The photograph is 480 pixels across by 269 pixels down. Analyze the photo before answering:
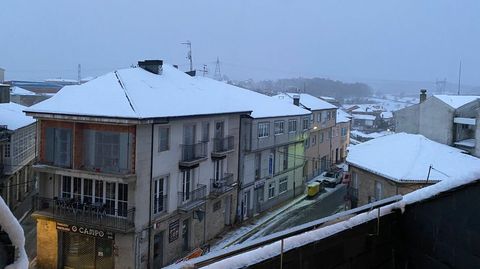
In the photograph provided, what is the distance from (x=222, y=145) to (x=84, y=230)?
11.2 metres

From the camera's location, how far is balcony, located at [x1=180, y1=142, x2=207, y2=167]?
28477 mm

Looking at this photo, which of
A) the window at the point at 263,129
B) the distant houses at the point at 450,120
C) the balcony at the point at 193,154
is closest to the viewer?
the balcony at the point at 193,154

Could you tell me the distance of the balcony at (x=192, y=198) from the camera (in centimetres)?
2853

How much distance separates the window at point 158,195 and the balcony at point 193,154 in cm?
189

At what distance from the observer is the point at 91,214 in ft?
82.4

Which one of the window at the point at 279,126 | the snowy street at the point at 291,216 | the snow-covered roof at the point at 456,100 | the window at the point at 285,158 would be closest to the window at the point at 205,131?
the snowy street at the point at 291,216

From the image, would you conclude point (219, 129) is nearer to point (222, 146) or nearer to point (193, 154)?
point (222, 146)

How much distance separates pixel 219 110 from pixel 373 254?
89.9ft

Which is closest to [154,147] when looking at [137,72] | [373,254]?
[137,72]

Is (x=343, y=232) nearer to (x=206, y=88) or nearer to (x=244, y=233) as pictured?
(x=244, y=233)

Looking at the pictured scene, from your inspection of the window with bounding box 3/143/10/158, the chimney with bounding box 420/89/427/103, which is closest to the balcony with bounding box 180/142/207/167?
the window with bounding box 3/143/10/158

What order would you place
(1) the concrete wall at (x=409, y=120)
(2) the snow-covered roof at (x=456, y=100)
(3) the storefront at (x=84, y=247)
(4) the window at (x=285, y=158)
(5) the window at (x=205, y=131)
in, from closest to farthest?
(3) the storefront at (x=84, y=247), (5) the window at (x=205, y=131), (2) the snow-covered roof at (x=456, y=100), (1) the concrete wall at (x=409, y=120), (4) the window at (x=285, y=158)

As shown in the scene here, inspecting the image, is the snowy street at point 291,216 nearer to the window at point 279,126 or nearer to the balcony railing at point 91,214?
the window at point 279,126

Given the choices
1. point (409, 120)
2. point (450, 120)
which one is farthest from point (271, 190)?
point (450, 120)
